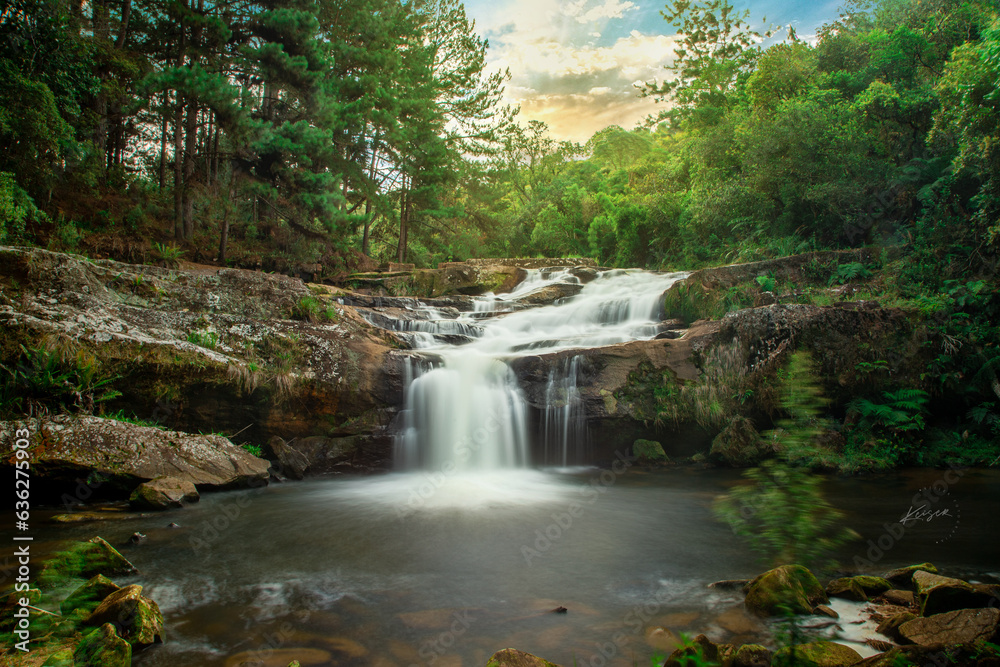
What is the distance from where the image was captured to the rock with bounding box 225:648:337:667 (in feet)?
9.79

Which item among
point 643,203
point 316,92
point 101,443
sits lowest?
point 101,443

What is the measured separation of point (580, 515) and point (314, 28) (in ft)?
56.7

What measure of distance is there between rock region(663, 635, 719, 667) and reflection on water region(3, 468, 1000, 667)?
379mm

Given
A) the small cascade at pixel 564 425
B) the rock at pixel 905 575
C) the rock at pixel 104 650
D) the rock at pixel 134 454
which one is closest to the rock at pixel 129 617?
the rock at pixel 104 650

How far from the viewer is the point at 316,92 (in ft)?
54.2

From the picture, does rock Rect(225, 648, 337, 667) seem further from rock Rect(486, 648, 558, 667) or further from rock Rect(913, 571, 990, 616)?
rock Rect(913, 571, 990, 616)

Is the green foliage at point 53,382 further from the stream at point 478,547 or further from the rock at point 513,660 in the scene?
the rock at point 513,660

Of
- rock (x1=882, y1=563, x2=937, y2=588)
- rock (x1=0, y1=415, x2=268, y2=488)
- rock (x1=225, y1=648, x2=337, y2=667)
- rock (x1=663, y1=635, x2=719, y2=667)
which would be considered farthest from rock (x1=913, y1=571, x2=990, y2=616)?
rock (x1=0, y1=415, x2=268, y2=488)

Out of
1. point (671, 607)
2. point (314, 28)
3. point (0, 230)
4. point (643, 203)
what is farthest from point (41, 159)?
point (643, 203)

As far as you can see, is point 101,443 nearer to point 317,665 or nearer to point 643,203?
point 317,665

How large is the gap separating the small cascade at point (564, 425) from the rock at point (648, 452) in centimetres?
98

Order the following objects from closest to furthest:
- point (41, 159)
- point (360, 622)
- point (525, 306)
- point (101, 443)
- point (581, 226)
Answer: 1. point (360, 622)
2. point (101, 443)
3. point (41, 159)
4. point (525, 306)
5. point (581, 226)

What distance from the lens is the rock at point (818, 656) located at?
250cm

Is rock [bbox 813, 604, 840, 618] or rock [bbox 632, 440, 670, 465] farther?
rock [bbox 632, 440, 670, 465]
